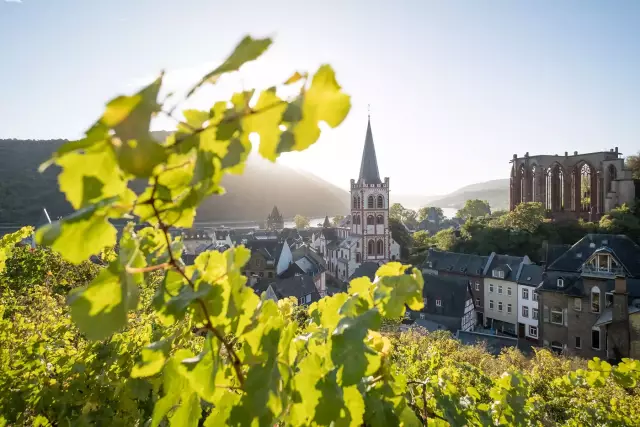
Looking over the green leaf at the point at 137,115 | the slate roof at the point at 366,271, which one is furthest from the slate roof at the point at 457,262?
the green leaf at the point at 137,115

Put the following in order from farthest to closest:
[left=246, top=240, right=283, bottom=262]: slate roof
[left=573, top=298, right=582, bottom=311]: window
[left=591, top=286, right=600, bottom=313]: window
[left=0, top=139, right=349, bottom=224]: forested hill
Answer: [left=0, top=139, right=349, bottom=224]: forested hill
[left=246, top=240, right=283, bottom=262]: slate roof
[left=573, top=298, right=582, bottom=311]: window
[left=591, top=286, right=600, bottom=313]: window

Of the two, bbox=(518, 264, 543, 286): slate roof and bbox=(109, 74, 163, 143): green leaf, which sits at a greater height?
bbox=(109, 74, 163, 143): green leaf

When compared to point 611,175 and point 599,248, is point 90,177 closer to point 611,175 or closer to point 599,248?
point 599,248

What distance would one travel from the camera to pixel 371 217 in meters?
50.2

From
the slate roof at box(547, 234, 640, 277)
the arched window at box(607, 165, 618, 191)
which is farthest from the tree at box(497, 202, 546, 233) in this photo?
the slate roof at box(547, 234, 640, 277)

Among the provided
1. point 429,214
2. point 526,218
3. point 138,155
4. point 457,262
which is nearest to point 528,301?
point 457,262

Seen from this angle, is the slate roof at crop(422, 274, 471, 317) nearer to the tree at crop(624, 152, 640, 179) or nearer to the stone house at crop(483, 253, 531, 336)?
the stone house at crop(483, 253, 531, 336)

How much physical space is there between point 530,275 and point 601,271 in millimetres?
9478

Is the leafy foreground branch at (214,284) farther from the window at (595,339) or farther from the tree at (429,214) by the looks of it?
the tree at (429,214)

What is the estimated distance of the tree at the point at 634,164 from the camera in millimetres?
44713

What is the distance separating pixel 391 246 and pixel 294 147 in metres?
52.9

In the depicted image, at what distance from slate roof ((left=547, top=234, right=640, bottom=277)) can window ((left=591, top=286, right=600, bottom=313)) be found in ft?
5.90

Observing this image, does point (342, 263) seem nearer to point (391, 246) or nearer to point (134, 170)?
point (391, 246)

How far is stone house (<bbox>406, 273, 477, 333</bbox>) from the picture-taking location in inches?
1135
